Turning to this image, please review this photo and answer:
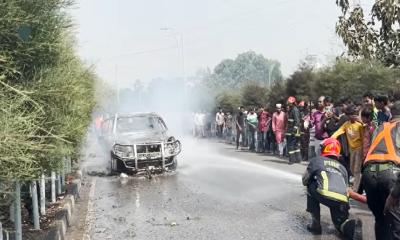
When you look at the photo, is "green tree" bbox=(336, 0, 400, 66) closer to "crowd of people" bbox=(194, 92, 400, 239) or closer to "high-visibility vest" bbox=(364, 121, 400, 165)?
"crowd of people" bbox=(194, 92, 400, 239)

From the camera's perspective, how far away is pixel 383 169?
17.3ft

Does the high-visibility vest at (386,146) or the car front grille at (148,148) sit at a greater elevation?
the high-visibility vest at (386,146)

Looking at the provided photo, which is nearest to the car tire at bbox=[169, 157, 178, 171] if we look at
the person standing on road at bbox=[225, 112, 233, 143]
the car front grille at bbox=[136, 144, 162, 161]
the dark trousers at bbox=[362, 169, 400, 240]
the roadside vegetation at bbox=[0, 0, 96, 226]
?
the car front grille at bbox=[136, 144, 162, 161]

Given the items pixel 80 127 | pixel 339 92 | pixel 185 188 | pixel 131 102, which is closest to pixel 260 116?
pixel 339 92

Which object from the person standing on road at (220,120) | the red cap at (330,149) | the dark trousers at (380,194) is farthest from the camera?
the person standing on road at (220,120)

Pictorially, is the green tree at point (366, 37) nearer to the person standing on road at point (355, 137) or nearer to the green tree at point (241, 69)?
the person standing on road at point (355, 137)

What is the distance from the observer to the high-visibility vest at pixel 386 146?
5.22 m

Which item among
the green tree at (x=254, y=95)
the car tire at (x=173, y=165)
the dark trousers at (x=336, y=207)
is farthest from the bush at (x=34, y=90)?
the green tree at (x=254, y=95)

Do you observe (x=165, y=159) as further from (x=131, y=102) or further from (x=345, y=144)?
(x=131, y=102)

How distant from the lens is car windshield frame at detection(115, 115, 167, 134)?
15758 mm

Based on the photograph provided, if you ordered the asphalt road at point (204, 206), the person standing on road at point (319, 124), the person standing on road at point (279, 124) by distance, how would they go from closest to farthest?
1. the asphalt road at point (204, 206)
2. the person standing on road at point (319, 124)
3. the person standing on road at point (279, 124)

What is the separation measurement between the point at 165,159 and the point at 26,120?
1031cm

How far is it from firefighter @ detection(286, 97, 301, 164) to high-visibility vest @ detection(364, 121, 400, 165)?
10.2m

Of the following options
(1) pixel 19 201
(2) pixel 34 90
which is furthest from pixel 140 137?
(2) pixel 34 90
